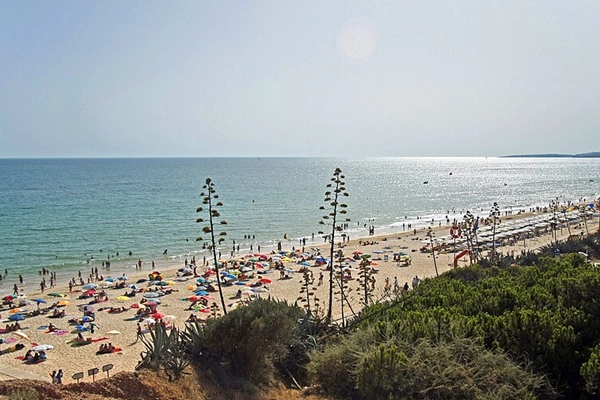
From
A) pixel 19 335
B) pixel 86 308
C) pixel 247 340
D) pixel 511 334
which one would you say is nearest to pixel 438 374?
pixel 511 334

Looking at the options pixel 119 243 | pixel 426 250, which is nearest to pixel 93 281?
pixel 119 243

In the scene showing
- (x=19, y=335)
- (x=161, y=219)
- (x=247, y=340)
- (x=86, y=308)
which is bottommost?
(x=86, y=308)

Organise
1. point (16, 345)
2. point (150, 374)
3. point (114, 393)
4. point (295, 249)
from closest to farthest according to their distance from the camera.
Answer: point (114, 393) < point (150, 374) < point (16, 345) < point (295, 249)

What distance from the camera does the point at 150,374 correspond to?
22.3 ft

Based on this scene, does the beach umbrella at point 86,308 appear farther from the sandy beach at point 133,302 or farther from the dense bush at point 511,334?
the dense bush at point 511,334

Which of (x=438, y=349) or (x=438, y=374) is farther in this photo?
(x=438, y=349)

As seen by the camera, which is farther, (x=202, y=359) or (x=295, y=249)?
(x=295, y=249)

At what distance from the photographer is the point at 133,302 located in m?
27.5

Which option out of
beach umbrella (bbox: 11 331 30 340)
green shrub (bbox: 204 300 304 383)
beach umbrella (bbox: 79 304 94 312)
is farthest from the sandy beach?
green shrub (bbox: 204 300 304 383)

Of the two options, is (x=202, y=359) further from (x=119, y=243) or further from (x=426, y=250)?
(x=119, y=243)

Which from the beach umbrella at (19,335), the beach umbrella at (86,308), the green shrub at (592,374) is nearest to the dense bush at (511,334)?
the green shrub at (592,374)

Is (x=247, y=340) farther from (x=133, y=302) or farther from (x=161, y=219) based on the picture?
(x=161, y=219)

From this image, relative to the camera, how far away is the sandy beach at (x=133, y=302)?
1866cm

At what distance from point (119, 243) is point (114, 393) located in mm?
42167
